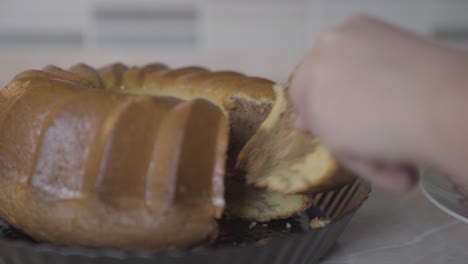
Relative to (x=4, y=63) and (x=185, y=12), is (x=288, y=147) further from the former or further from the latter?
(x=185, y=12)

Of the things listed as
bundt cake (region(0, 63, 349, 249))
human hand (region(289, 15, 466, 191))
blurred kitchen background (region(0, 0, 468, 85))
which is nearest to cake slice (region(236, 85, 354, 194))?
bundt cake (region(0, 63, 349, 249))

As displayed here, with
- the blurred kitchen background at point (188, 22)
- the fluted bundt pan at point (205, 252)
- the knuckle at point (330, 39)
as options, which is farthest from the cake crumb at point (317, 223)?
the blurred kitchen background at point (188, 22)

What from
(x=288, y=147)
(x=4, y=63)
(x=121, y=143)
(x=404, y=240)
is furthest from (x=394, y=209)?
(x=4, y=63)

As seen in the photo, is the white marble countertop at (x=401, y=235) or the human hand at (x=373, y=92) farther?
the white marble countertop at (x=401, y=235)

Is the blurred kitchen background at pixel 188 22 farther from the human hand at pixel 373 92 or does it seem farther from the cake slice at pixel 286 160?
the human hand at pixel 373 92

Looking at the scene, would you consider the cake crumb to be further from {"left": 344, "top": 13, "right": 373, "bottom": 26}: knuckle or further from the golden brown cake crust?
{"left": 344, "top": 13, "right": 373, "bottom": 26}: knuckle

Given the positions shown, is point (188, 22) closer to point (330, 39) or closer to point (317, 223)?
point (317, 223)
